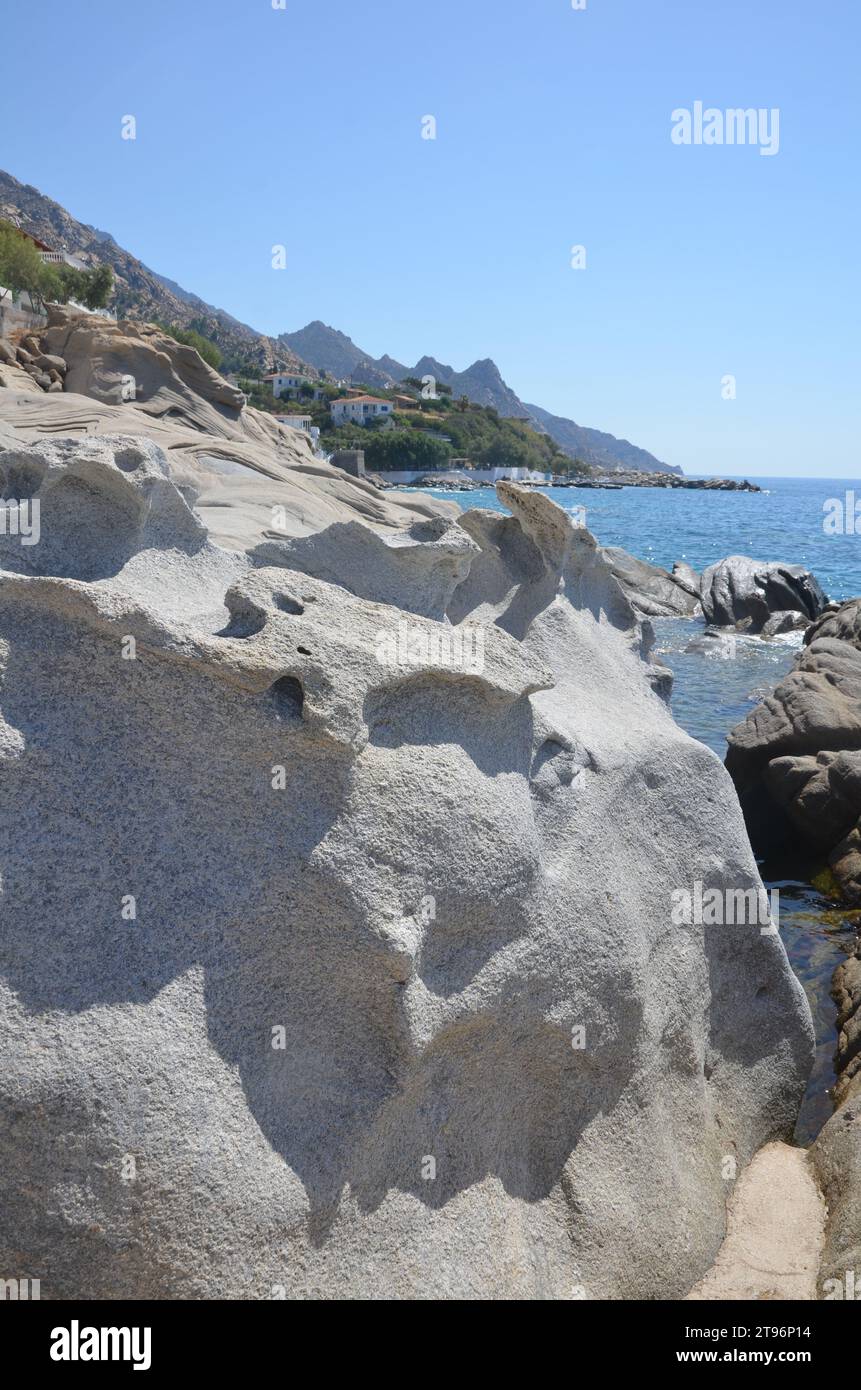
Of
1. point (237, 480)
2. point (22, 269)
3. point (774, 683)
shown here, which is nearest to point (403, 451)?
point (22, 269)

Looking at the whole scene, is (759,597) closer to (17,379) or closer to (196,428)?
(196,428)

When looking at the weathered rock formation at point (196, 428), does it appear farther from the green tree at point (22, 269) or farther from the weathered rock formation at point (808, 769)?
the green tree at point (22, 269)

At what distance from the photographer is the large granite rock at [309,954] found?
369cm

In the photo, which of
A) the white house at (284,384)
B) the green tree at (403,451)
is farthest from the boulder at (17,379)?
the white house at (284,384)

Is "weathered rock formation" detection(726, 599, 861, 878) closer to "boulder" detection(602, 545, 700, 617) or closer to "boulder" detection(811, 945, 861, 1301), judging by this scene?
"boulder" detection(811, 945, 861, 1301)

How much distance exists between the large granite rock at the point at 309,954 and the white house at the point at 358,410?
362ft

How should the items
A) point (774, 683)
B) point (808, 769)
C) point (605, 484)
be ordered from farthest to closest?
point (605, 484) → point (774, 683) → point (808, 769)

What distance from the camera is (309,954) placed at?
4.22 metres

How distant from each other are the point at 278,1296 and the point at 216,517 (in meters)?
6.52

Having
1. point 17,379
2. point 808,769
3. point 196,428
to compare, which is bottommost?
point 808,769

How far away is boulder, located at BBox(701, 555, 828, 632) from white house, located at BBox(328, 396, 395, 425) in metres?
87.6

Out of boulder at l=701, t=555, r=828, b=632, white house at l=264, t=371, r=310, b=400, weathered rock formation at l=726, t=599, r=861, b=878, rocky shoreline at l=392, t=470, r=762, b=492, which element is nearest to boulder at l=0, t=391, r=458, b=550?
weathered rock formation at l=726, t=599, r=861, b=878

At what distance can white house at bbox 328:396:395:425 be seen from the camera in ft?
379

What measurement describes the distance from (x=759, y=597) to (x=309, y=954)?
2571cm
